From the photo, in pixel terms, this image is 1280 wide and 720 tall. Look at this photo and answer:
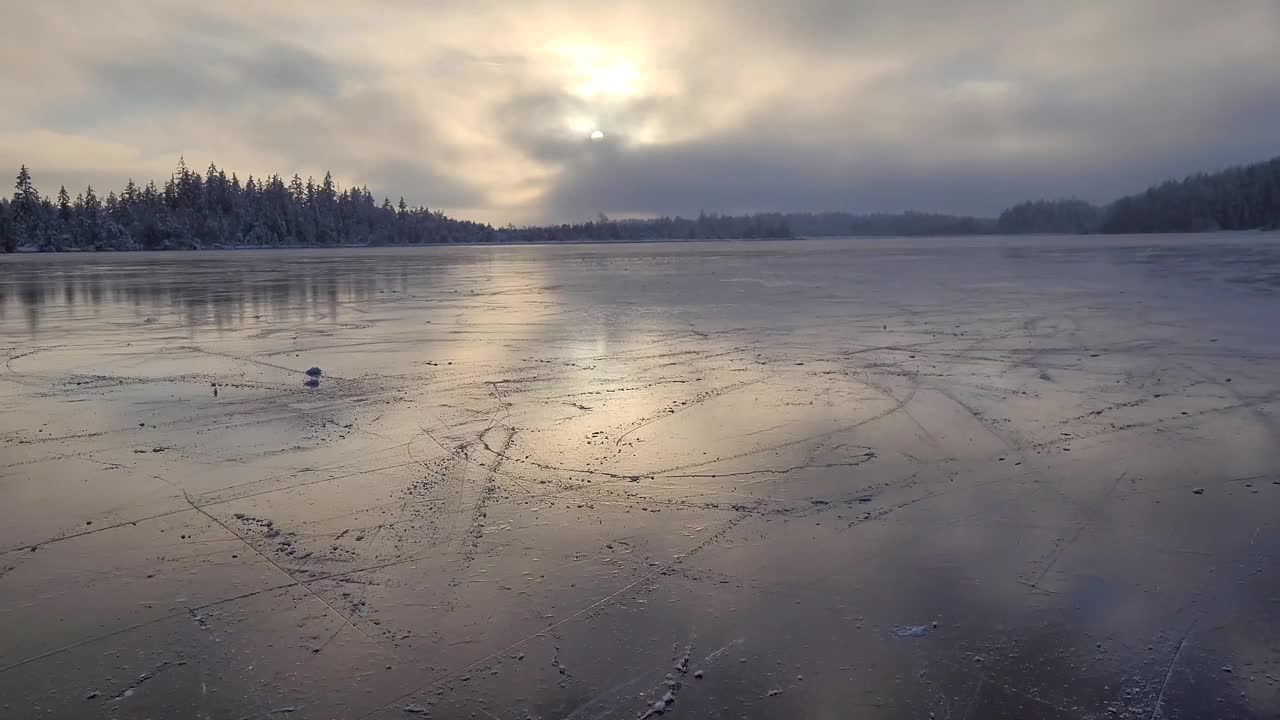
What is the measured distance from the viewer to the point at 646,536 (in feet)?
15.9

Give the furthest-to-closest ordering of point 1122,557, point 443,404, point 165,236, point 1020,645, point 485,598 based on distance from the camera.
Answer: point 165,236 < point 443,404 < point 1122,557 < point 485,598 < point 1020,645

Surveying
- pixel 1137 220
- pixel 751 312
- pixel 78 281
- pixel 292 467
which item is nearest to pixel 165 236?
pixel 78 281

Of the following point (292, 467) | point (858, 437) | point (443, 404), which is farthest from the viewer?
point (443, 404)

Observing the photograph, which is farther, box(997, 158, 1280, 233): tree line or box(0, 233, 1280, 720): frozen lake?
box(997, 158, 1280, 233): tree line

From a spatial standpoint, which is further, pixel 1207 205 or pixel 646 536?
pixel 1207 205

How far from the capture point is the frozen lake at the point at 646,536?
3.39m

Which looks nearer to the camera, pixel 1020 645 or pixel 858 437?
pixel 1020 645

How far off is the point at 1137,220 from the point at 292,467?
14437 cm

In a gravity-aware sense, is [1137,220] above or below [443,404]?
above

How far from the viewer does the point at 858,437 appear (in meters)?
7.05

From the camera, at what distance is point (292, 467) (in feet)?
20.5

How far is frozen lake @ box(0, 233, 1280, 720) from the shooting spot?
3389mm

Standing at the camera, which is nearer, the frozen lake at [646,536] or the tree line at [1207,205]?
the frozen lake at [646,536]

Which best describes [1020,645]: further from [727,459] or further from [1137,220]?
[1137,220]
